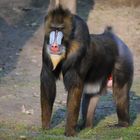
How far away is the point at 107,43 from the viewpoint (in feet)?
28.1

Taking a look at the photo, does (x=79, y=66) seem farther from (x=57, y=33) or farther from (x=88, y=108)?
(x=88, y=108)

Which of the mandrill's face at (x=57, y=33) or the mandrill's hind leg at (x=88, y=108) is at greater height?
the mandrill's face at (x=57, y=33)

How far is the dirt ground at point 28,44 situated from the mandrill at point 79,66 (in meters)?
0.91

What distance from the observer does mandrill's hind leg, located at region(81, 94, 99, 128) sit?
871 centimetres

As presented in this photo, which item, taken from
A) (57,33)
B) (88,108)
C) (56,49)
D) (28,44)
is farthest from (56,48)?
(28,44)

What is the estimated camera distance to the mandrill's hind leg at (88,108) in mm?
8711

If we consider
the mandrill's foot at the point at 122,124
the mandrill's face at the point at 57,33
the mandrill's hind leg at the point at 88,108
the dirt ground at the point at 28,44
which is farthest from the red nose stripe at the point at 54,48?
the mandrill's foot at the point at 122,124

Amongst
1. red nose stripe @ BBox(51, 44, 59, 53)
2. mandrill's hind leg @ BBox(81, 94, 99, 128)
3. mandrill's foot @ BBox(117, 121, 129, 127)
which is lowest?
mandrill's foot @ BBox(117, 121, 129, 127)

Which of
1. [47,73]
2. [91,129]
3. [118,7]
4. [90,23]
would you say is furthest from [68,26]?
[118,7]

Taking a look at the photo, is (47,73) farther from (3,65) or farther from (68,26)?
(3,65)

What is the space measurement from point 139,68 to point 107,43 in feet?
20.5

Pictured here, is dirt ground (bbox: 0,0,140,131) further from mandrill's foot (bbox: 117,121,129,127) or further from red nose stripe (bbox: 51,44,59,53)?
red nose stripe (bbox: 51,44,59,53)

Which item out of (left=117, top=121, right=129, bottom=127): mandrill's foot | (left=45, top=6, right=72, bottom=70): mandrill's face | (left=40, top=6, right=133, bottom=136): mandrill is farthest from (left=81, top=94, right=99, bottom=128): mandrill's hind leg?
(left=45, top=6, right=72, bottom=70): mandrill's face

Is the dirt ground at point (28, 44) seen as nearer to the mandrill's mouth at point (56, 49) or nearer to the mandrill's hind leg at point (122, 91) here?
the mandrill's hind leg at point (122, 91)
